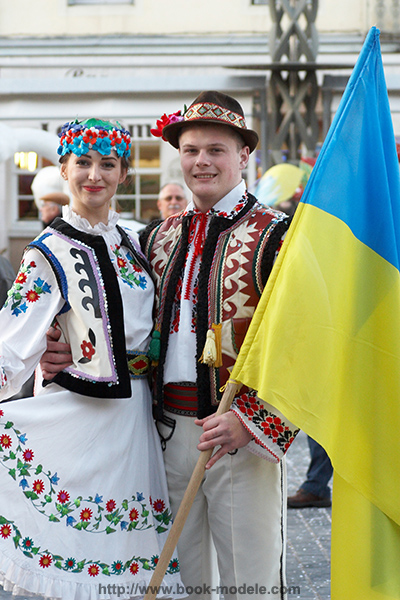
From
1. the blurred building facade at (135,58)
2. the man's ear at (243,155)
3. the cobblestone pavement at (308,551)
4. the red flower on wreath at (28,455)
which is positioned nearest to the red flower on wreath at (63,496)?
the red flower on wreath at (28,455)

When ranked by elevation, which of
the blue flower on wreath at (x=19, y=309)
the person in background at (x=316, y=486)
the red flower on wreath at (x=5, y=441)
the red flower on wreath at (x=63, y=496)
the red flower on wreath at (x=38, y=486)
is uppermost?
the blue flower on wreath at (x=19, y=309)

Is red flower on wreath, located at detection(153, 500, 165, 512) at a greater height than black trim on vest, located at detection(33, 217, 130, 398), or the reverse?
black trim on vest, located at detection(33, 217, 130, 398)

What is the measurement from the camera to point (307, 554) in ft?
13.0

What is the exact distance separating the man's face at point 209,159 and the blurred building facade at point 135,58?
8.68 metres

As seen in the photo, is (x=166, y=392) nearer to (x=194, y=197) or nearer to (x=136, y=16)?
(x=194, y=197)

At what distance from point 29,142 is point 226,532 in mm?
6399

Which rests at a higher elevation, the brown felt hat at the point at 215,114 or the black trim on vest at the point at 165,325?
the brown felt hat at the point at 215,114

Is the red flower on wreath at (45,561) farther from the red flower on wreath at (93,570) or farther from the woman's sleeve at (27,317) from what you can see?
the woman's sleeve at (27,317)

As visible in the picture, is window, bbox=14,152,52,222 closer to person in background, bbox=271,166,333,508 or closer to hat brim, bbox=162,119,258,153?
person in background, bbox=271,166,333,508

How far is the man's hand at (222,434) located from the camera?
223cm

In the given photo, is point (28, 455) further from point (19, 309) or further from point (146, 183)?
point (146, 183)

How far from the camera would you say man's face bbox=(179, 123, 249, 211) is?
8.05 feet

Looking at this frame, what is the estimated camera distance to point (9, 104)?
1135cm

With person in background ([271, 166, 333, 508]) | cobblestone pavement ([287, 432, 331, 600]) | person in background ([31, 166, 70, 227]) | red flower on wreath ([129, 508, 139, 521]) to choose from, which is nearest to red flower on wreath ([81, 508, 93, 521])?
red flower on wreath ([129, 508, 139, 521])
